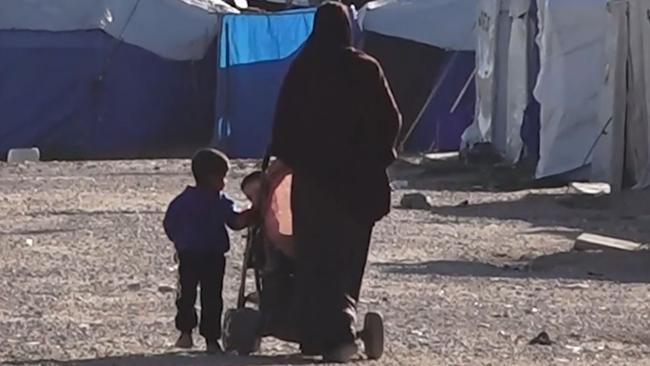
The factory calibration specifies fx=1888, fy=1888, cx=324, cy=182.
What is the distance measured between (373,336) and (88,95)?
19.8 metres

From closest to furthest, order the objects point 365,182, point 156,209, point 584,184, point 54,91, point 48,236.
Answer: point 365,182 → point 48,236 → point 156,209 → point 584,184 → point 54,91

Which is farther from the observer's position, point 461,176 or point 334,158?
point 461,176

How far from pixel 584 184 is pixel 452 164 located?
15.0 ft

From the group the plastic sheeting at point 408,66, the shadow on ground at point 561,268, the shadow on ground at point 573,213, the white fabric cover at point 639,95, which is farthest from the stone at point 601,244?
the plastic sheeting at point 408,66

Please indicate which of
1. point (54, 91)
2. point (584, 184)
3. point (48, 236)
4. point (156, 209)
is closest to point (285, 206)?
point (48, 236)

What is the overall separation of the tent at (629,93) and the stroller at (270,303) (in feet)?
37.3

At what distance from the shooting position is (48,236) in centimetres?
1598

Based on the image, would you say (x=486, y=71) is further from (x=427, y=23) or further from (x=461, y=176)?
(x=427, y=23)

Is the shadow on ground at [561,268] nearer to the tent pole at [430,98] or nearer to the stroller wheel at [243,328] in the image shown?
the stroller wheel at [243,328]

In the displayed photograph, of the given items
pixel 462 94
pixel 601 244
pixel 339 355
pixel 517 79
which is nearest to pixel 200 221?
pixel 339 355

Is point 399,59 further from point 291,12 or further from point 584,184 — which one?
point 584,184

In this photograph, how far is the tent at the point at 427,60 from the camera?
1129 inches

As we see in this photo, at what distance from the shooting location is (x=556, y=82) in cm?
2236

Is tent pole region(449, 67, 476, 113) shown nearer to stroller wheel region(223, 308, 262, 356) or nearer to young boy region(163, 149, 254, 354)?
young boy region(163, 149, 254, 354)
